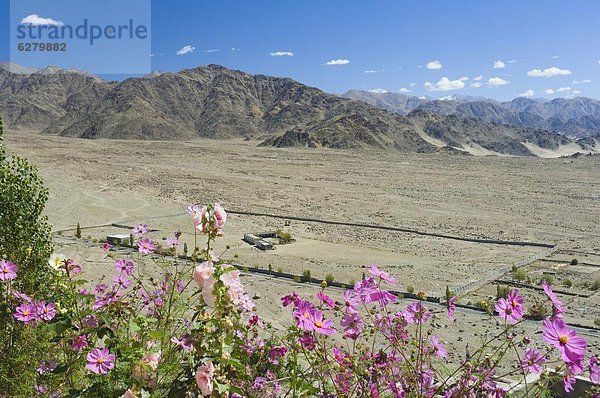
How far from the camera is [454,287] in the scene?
732 inches

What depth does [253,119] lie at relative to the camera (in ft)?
453

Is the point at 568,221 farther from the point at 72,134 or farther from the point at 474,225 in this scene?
the point at 72,134

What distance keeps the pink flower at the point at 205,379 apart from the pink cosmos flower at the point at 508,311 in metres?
1.15

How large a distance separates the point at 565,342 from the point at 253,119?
138390 mm

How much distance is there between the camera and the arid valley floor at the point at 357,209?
2047 cm

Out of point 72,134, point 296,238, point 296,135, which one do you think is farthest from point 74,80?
point 296,238

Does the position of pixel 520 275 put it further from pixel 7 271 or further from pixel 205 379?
pixel 205 379

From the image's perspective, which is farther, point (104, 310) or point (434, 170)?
point (434, 170)

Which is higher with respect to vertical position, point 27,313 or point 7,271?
point 7,271

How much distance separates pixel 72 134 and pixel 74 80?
7242cm

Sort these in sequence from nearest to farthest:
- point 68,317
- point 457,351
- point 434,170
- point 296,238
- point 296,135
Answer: point 68,317, point 457,351, point 296,238, point 434,170, point 296,135

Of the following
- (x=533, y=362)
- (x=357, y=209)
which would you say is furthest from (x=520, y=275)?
(x=533, y=362)

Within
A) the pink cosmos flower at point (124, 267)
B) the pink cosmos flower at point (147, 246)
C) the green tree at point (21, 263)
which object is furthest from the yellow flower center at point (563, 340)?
the green tree at point (21, 263)

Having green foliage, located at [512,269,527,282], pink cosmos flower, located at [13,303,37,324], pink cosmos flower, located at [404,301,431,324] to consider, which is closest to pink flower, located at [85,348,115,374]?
pink cosmos flower, located at [13,303,37,324]
